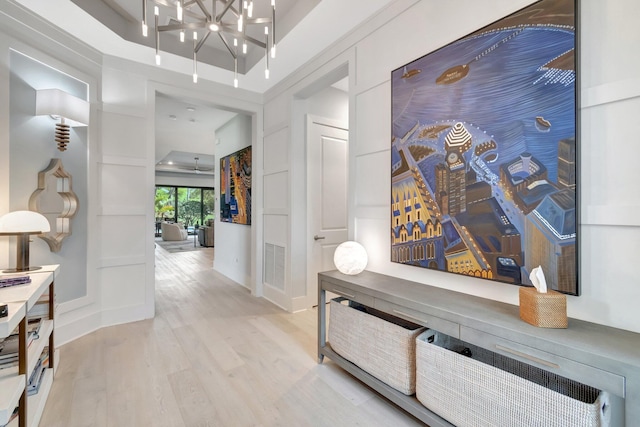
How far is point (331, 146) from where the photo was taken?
3812 mm

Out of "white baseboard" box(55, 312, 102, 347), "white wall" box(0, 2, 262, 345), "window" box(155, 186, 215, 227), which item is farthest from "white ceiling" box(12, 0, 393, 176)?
"window" box(155, 186, 215, 227)

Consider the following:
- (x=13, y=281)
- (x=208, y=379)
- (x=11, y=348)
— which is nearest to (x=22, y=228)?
(x=13, y=281)

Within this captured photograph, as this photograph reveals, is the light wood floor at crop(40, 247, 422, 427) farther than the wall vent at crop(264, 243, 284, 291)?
No

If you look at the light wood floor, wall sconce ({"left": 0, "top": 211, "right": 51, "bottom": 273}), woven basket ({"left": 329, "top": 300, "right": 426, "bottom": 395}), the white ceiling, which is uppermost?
the white ceiling

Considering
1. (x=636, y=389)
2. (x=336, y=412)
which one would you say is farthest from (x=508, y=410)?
(x=336, y=412)

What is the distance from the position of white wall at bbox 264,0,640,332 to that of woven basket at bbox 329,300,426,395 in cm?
42

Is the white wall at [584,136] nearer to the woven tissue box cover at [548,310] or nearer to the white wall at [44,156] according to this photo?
the woven tissue box cover at [548,310]

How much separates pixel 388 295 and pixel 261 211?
2.68 m

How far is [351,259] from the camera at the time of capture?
225 centimetres

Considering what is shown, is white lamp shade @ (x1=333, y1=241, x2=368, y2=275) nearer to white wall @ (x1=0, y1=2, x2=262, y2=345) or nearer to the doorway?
the doorway

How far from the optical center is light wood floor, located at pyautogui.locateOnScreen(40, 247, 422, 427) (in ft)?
5.78

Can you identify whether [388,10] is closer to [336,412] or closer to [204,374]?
[336,412]

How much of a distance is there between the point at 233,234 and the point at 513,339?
4608 millimetres

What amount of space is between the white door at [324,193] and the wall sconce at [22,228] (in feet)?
7.97
